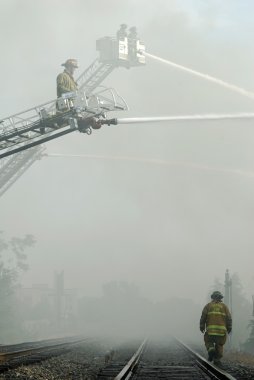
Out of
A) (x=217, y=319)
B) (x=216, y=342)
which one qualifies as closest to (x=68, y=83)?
(x=217, y=319)

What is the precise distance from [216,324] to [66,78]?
330 inches

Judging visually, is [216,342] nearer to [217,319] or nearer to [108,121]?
[217,319]

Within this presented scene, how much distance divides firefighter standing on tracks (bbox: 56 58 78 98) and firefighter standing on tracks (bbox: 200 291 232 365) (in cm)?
750

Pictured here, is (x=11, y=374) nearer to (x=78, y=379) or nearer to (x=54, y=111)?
(x=78, y=379)

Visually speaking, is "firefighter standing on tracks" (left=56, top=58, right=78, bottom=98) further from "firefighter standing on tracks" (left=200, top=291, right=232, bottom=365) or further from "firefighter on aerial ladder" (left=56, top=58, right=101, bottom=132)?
"firefighter standing on tracks" (left=200, top=291, right=232, bottom=365)

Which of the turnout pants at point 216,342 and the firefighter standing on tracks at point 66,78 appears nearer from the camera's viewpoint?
the turnout pants at point 216,342

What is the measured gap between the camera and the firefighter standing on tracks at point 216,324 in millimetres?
15500

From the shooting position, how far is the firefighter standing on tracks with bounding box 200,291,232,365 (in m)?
15.5

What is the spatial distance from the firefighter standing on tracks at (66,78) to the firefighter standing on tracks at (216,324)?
7.50 meters

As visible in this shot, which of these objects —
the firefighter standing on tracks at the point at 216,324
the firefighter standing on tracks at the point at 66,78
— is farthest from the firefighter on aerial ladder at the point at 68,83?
the firefighter standing on tracks at the point at 216,324

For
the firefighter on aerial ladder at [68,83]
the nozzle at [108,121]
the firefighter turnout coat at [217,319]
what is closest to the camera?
the firefighter turnout coat at [217,319]

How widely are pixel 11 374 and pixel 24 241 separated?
76001 mm

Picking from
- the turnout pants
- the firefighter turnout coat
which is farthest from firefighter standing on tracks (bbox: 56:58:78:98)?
the turnout pants

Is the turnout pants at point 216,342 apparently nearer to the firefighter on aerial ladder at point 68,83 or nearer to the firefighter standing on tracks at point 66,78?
the firefighter on aerial ladder at point 68,83
